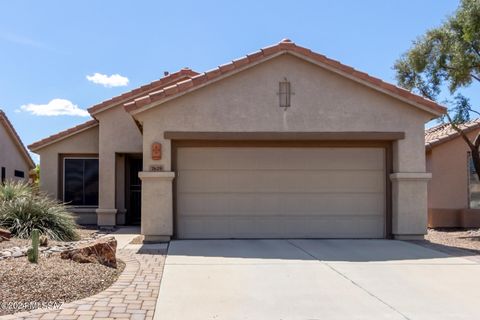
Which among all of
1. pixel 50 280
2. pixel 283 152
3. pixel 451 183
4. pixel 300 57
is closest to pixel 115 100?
pixel 283 152

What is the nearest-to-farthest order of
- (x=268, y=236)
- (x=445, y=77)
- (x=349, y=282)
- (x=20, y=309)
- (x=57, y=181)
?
1. (x=20, y=309)
2. (x=349, y=282)
3. (x=268, y=236)
4. (x=445, y=77)
5. (x=57, y=181)

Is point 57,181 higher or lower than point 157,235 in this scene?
higher

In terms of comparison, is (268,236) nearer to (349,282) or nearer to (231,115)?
(231,115)

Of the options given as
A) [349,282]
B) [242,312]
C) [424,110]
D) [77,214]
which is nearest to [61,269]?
[242,312]

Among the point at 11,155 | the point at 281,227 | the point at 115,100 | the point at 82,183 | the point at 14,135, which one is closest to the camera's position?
the point at 281,227

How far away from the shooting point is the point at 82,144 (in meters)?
17.5

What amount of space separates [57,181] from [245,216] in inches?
297

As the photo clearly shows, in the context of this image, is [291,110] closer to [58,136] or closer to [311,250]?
[311,250]

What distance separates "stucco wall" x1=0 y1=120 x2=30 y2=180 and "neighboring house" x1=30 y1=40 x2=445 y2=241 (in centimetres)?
1045

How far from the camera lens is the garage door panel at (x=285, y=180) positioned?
41.3ft

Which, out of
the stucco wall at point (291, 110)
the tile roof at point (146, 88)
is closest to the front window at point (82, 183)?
the tile roof at point (146, 88)

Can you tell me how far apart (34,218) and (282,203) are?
219 inches

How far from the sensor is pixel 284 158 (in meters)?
12.8

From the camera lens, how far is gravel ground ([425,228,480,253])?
12630mm
